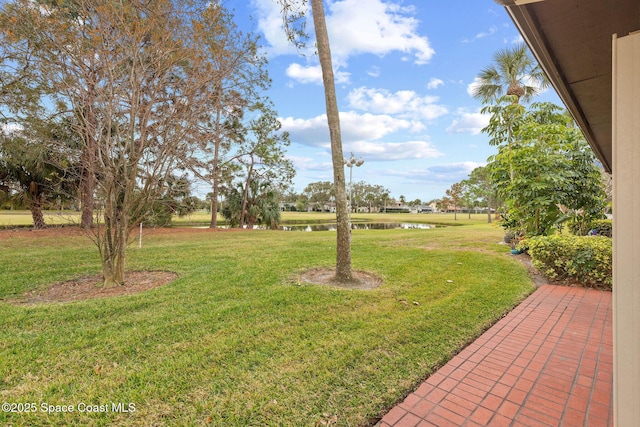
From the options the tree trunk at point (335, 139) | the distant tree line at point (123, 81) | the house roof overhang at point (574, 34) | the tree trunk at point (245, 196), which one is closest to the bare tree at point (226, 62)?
the distant tree line at point (123, 81)

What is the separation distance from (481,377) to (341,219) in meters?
2.92

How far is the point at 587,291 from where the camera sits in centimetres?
465

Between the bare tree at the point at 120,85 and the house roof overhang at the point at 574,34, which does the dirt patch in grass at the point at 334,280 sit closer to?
A: the bare tree at the point at 120,85

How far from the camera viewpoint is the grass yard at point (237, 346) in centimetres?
193

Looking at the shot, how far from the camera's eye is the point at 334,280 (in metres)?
4.90

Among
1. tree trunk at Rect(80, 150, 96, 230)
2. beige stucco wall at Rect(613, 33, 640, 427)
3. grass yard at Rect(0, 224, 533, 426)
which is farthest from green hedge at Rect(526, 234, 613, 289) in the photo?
tree trunk at Rect(80, 150, 96, 230)

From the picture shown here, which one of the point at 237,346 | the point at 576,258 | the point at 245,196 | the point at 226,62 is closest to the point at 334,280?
the point at 237,346

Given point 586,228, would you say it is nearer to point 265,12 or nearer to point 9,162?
point 265,12

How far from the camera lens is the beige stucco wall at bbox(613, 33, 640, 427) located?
106 cm

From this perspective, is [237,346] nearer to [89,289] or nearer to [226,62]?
[89,289]

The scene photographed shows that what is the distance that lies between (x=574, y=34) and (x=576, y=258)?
4.55 m

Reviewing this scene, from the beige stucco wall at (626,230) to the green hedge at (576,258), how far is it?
4734 millimetres

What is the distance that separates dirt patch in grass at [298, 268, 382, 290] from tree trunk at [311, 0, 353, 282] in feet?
0.41

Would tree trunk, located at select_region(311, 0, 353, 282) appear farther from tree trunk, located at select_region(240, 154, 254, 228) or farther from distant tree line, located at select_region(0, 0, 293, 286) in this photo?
tree trunk, located at select_region(240, 154, 254, 228)
